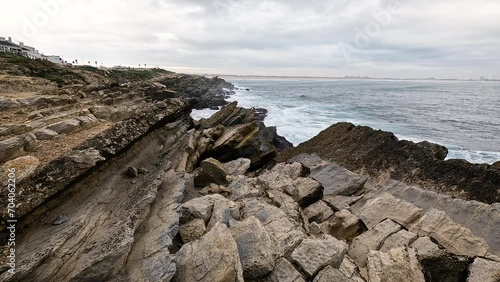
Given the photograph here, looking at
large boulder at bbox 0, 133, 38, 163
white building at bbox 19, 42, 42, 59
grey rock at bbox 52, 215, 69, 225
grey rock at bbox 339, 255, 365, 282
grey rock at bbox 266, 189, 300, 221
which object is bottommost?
grey rock at bbox 339, 255, 365, 282

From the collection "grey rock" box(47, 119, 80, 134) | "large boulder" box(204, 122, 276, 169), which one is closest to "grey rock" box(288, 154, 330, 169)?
"large boulder" box(204, 122, 276, 169)

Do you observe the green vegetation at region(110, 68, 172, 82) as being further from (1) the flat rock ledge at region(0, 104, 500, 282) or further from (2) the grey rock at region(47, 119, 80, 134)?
(1) the flat rock ledge at region(0, 104, 500, 282)

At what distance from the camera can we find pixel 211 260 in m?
6.46

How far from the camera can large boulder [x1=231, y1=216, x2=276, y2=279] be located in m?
6.83

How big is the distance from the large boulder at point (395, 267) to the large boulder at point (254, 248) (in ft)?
8.39

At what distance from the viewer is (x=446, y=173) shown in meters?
14.0

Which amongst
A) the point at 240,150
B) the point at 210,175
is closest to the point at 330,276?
the point at 210,175

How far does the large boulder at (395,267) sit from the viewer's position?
288 inches

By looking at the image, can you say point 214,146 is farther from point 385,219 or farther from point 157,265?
point 157,265

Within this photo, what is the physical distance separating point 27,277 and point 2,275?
38 cm

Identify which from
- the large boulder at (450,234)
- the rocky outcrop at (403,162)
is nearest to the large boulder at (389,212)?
the large boulder at (450,234)

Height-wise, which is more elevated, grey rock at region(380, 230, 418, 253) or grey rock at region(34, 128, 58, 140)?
grey rock at region(34, 128, 58, 140)

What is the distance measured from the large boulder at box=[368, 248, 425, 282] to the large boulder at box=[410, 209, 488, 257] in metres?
1.90

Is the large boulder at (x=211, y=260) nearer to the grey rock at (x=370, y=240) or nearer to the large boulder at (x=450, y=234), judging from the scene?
the grey rock at (x=370, y=240)
